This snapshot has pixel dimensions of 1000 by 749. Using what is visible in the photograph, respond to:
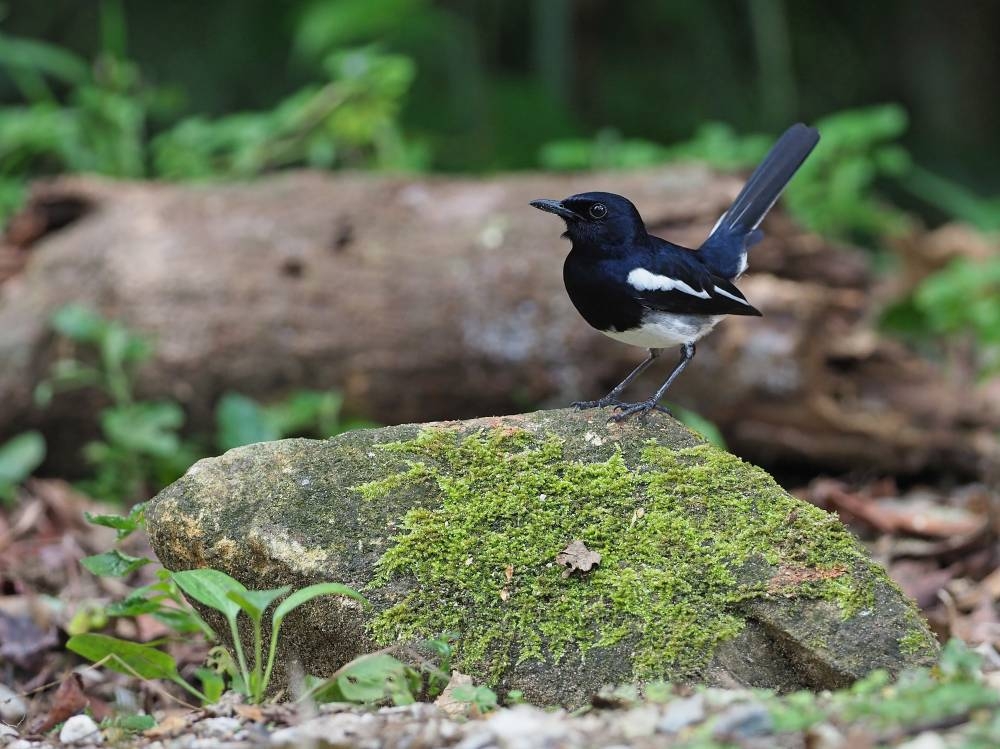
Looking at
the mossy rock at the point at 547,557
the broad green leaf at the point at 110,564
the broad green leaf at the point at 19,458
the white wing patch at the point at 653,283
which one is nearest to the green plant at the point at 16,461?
the broad green leaf at the point at 19,458

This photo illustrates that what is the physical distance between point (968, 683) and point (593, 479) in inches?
47.1

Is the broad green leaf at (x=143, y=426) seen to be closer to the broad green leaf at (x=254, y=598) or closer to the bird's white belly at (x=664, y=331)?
the bird's white belly at (x=664, y=331)

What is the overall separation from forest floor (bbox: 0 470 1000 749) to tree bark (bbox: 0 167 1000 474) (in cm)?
39

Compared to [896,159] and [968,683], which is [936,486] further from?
[968,683]

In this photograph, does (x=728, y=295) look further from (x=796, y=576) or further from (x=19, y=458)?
(x=19, y=458)

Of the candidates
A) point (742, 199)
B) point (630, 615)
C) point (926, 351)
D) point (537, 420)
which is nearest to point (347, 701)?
point (630, 615)

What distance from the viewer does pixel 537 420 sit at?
3586 mm

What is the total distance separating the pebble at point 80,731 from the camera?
3.07 m

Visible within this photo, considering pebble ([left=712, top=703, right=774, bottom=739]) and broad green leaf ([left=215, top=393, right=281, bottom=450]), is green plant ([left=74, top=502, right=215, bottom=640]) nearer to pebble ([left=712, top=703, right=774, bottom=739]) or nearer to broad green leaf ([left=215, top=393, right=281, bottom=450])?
pebble ([left=712, top=703, right=774, bottom=739])

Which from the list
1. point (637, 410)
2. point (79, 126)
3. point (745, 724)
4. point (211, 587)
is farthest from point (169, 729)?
point (79, 126)

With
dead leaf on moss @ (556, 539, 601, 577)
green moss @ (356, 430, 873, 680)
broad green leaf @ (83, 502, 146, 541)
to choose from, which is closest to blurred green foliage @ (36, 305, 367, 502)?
broad green leaf @ (83, 502, 146, 541)

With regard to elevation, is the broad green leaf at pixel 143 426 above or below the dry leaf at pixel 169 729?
below

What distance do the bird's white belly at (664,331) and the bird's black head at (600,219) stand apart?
288 millimetres

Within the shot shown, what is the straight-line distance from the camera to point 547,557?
3281mm
